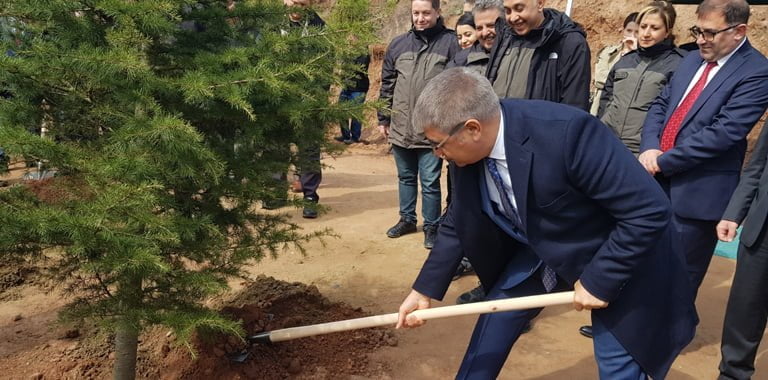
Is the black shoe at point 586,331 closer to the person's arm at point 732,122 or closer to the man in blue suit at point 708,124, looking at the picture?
the man in blue suit at point 708,124

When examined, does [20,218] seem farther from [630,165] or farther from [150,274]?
[630,165]

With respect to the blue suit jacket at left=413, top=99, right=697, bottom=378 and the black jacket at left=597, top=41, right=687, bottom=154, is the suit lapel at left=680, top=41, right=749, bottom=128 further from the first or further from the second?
the blue suit jacket at left=413, top=99, right=697, bottom=378

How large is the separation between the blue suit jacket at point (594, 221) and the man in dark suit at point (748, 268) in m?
1.06

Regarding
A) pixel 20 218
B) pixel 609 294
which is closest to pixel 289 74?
pixel 20 218

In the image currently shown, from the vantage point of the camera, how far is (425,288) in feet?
8.55

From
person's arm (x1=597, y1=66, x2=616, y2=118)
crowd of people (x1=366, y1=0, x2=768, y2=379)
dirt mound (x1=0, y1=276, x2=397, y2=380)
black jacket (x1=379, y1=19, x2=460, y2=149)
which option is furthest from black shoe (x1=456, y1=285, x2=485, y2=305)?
person's arm (x1=597, y1=66, x2=616, y2=118)

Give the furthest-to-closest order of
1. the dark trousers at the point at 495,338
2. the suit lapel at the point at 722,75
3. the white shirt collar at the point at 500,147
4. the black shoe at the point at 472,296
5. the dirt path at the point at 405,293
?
1. the black shoe at the point at 472,296
2. the dirt path at the point at 405,293
3. the suit lapel at the point at 722,75
4. the dark trousers at the point at 495,338
5. the white shirt collar at the point at 500,147

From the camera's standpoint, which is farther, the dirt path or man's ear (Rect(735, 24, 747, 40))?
the dirt path

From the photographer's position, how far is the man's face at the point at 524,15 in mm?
3824

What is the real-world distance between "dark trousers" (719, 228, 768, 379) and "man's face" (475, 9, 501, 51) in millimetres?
2223

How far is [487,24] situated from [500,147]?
2467 millimetres

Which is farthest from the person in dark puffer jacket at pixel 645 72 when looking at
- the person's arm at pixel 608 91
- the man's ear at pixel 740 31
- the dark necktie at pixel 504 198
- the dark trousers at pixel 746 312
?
the dark necktie at pixel 504 198

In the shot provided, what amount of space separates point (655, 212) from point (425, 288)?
3.40 feet

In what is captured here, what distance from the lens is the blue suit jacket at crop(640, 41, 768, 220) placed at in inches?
123
